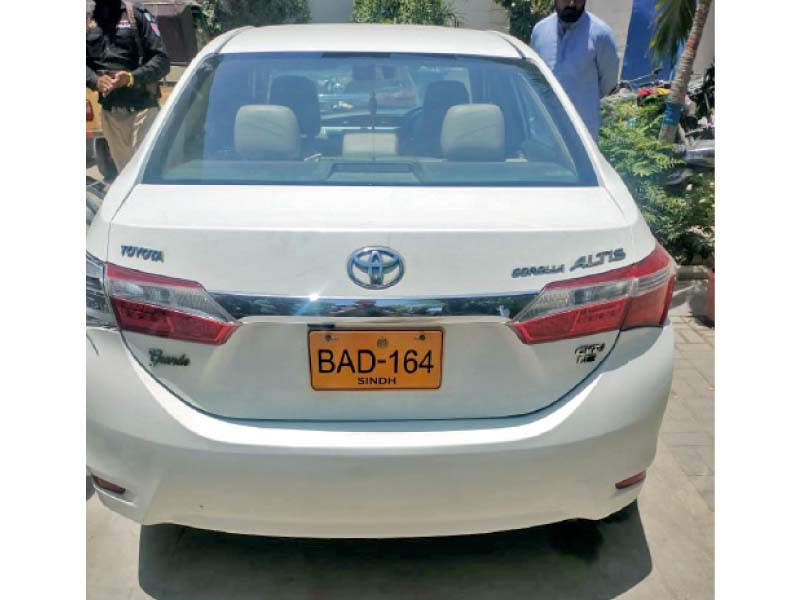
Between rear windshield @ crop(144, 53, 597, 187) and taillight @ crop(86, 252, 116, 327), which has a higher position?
rear windshield @ crop(144, 53, 597, 187)

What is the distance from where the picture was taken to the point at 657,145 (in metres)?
5.07

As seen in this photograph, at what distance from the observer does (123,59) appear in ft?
17.0

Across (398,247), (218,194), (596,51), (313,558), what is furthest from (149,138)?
(596,51)

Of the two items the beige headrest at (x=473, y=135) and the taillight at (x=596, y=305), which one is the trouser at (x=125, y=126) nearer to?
the beige headrest at (x=473, y=135)

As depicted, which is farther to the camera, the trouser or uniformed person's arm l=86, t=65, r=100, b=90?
the trouser

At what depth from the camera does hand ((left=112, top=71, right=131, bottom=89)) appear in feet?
16.7

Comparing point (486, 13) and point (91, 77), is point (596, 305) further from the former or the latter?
point (486, 13)

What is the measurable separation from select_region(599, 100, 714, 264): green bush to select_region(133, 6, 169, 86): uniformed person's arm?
3.27 meters

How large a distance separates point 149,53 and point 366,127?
3087mm

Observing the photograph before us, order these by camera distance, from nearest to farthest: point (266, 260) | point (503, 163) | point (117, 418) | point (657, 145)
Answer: point (266, 260), point (117, 418), point (503, 163), point (657, 145)

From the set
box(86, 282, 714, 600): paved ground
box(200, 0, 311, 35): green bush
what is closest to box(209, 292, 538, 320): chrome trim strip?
box(86, 282, 714, 600): paved ground

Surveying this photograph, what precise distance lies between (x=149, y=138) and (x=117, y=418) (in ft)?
3.19

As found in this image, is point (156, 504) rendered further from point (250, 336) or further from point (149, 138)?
point (149, 138)

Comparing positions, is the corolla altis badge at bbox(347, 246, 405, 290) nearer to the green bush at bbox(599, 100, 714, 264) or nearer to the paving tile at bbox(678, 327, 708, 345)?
the paving tile at bbox(678, 327, 708, 345)
